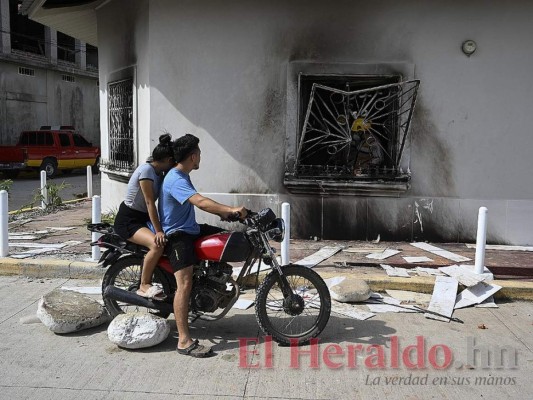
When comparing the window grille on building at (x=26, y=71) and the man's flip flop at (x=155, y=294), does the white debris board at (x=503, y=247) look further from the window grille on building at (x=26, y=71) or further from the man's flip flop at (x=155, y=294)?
the window grille on building at (x=26, y=71)

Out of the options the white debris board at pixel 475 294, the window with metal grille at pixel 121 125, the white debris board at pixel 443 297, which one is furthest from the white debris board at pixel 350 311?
the window with metal grille at pixel 121 125

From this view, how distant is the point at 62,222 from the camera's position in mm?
10188

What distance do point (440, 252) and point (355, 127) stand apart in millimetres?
2245

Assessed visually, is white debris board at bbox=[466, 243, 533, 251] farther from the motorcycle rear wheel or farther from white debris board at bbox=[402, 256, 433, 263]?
the motorcycle rear wheel

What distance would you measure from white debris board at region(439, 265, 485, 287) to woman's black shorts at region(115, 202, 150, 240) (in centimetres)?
357

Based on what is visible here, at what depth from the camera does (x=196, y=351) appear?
4359 mm

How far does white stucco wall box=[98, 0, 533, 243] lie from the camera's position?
8008mm

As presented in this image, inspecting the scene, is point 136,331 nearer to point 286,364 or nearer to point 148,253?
point 148,253

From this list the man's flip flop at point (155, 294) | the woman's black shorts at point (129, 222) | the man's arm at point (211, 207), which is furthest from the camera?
the woman's black shorts at point (129, 222)

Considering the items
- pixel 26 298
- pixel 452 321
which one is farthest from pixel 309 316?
pixel 26 298

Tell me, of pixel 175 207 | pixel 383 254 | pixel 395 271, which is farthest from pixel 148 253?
pixel 383 254

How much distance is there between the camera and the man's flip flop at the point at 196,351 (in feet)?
14.3

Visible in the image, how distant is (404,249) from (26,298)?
5018mm

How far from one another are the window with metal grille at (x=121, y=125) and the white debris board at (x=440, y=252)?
192 inches
